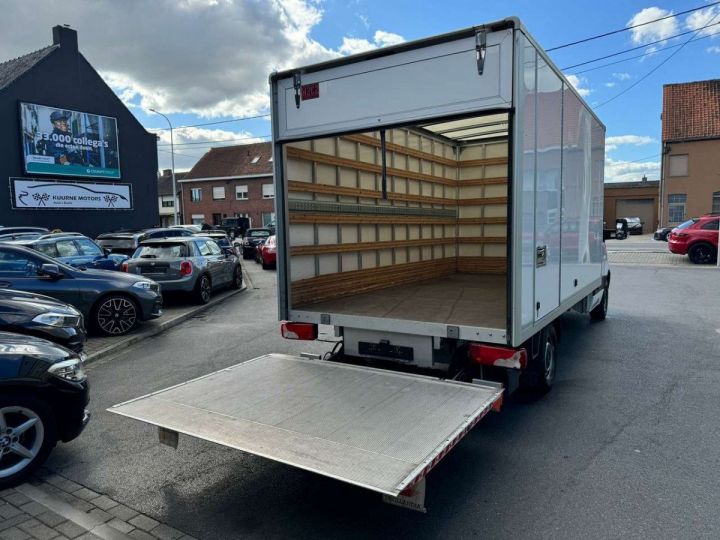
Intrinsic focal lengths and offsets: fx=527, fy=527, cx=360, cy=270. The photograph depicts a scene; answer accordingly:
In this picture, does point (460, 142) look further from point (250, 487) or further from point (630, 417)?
point (250, 487)

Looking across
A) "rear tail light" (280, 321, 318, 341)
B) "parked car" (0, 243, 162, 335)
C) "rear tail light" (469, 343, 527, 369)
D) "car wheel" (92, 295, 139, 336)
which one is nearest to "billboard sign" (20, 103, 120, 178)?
"parked car" (0, 243, 162, 335)

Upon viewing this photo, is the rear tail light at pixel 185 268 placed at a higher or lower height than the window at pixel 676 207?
lower

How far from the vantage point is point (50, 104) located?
83.9 ft

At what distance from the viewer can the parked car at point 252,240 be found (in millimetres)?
26308

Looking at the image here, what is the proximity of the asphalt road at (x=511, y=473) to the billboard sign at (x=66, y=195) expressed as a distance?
72.6ft

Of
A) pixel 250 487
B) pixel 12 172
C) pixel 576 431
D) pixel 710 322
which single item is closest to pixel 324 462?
pixel 250 487

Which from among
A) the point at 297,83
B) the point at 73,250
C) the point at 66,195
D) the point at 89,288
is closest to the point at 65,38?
the point at 66,195

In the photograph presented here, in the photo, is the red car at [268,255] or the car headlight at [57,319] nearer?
the car headlight at [57,319]

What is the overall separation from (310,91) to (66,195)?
25.8 meters

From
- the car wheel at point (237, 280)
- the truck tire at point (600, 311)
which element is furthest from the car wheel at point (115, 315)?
the truck tire at point (600, 311)

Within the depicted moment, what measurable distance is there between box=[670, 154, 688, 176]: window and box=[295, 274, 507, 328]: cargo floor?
38.5 m

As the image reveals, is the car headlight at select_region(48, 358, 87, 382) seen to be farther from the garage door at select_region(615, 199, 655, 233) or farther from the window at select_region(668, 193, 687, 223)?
the garage door at select_region(615, 199, 655, 233)

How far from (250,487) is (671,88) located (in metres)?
46.5

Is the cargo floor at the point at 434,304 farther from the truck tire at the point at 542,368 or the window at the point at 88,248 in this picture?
the window at the point at 88,248
